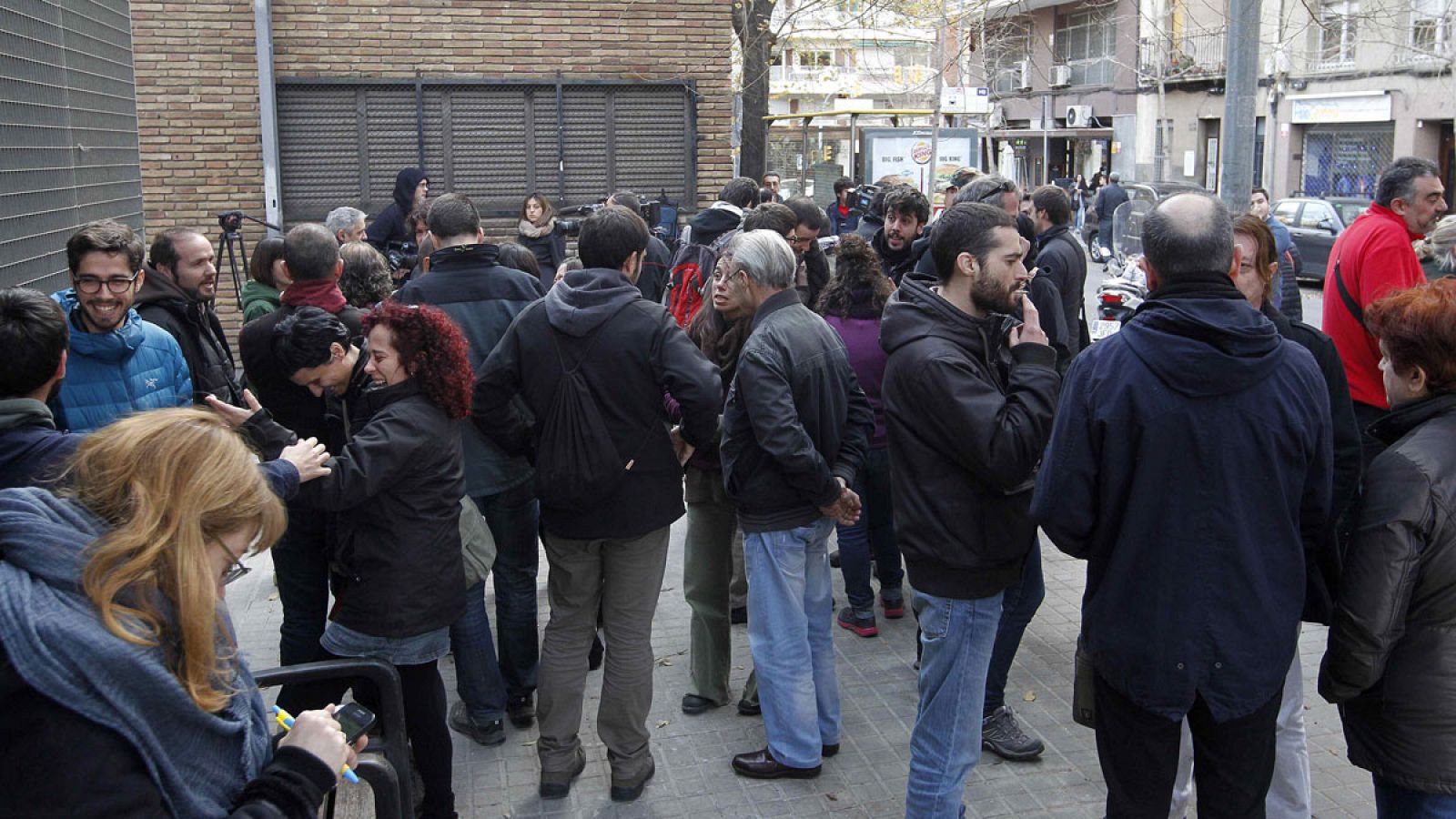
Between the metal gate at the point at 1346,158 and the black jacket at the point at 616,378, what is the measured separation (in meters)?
30.3

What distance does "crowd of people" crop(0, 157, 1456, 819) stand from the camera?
6.24 feet

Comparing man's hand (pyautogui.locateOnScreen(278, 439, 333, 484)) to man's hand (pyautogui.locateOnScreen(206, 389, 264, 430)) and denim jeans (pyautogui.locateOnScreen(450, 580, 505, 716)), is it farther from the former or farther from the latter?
denim jeans (pyautogui.locateOnScreen(450, 580, 505, 716))

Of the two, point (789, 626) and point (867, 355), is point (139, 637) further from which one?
point (867, 355)

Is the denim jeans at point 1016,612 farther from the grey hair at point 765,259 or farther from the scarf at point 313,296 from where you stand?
the scarf at point 313,296

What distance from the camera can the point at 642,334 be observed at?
411 centimetres

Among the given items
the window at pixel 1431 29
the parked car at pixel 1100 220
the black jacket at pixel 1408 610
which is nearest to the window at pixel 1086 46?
the window at pixel 1431 29

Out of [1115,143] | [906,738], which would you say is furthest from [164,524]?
[1115,143]

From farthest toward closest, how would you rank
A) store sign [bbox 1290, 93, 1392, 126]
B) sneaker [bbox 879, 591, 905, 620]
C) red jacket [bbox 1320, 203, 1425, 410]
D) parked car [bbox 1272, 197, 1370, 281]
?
store sign [bbox 1290, 93, 1392, 126]
parked car [bbox 1272, 197, 1370, 281]
sneaker [bbox 879, 591, 905, 620]
red jacket [bbox 1320, 203, 1425, 410]

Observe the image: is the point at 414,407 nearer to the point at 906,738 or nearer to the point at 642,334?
the point at 642,334

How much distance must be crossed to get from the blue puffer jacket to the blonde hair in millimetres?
2289

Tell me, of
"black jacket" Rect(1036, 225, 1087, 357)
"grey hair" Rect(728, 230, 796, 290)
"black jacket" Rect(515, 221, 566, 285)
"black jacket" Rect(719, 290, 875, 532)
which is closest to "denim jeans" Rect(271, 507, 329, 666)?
"black jacket" Rect(719, 290, 875, 532)

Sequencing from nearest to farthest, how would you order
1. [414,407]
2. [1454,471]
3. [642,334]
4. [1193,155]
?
[1454,471] < [414,407] < [642,334] < [1193,155]

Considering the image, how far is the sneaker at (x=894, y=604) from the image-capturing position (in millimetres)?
5953

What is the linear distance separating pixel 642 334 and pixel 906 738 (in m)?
1.92
